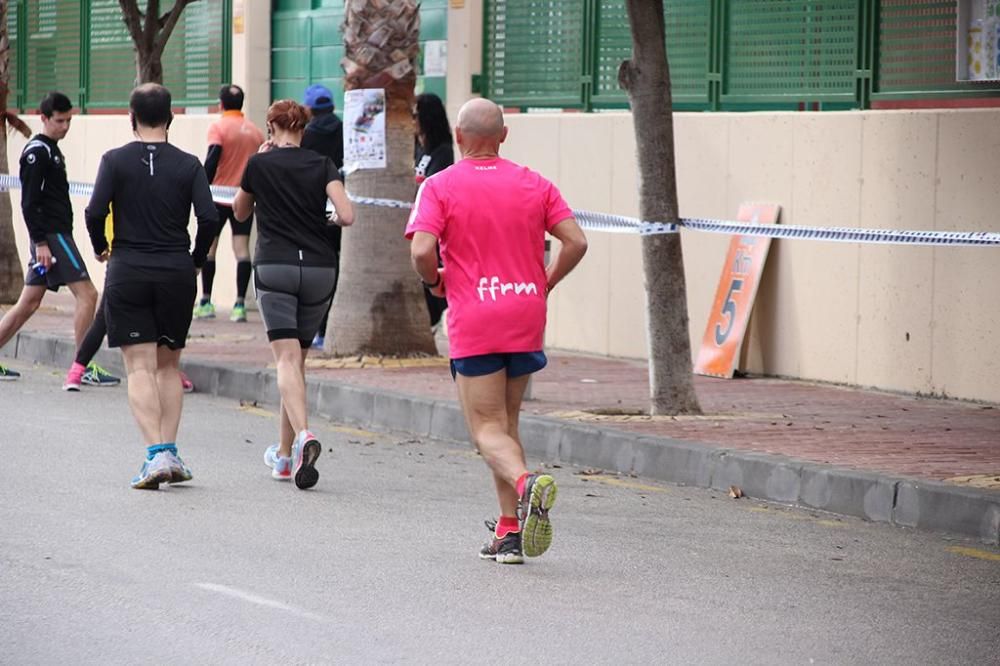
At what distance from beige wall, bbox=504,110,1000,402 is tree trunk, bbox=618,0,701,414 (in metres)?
2.03

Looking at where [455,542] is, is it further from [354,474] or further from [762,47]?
[762,47]

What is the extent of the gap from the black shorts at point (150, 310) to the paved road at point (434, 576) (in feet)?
2.26

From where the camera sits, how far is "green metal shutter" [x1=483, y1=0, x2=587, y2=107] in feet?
53.2

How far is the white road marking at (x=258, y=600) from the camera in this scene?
22.1 ft

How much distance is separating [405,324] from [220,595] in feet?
24.5

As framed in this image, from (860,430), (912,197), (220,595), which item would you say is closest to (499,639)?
(220,595)

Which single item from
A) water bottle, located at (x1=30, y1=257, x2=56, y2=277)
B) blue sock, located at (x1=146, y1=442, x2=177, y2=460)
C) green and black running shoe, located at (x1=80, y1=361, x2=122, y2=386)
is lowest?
green and black running shoe, located at (x1=80, y1=361, x2=122, y2=386)

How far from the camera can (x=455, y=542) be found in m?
8.32

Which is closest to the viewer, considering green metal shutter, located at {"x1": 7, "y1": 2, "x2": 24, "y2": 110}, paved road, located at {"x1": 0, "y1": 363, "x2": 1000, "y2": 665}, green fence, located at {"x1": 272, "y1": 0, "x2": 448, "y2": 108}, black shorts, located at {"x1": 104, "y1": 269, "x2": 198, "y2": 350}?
paved road, located at {"x1": 0, "y1": 363, "x2": 1000, "y2": 665}

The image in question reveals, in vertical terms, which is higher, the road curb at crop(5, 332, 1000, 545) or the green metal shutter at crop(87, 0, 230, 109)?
the green metal shutter at crop(87, 0, 230, 109)

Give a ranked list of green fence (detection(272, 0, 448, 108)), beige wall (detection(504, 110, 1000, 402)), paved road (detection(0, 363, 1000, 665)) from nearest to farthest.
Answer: paved road (detection(0, 363, 1000, 665)), beige wall (detection(504, 110, 1000, 402)), green fence (detection(272, 0, 448, 108))

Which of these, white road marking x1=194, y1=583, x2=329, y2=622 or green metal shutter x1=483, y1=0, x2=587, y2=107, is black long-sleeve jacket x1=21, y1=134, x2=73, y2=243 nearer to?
green metal shutter x1=483, y1=0, x2=587, y2=107

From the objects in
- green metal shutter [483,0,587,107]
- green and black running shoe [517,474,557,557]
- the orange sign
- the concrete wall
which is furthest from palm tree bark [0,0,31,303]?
green and black running shoe [517,474,557,557]

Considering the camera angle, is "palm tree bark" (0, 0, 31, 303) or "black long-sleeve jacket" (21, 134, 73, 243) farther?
"palm tree bark" (0, 0, 31, 303)
